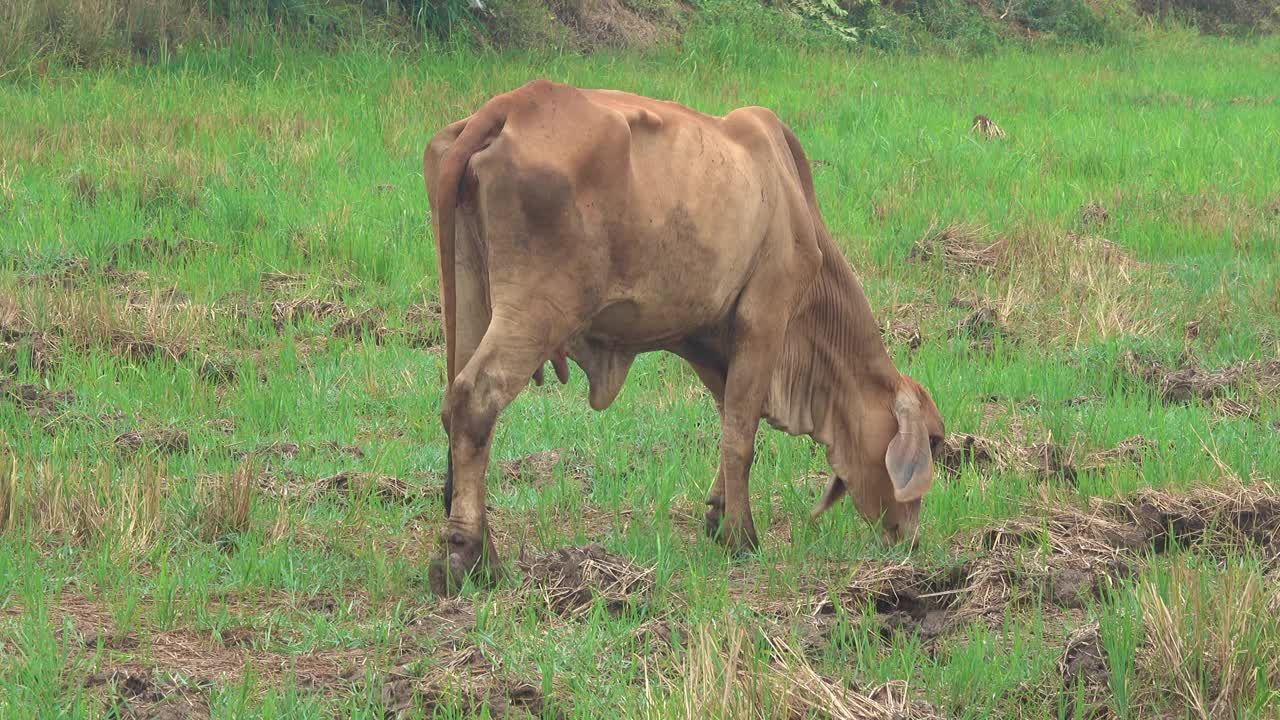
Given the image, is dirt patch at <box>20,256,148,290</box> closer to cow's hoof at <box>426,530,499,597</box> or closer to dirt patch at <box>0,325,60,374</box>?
dirt patch at <box>0,325,60,374</box>

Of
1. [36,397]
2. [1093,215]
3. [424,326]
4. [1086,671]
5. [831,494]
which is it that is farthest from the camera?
[1093,215]

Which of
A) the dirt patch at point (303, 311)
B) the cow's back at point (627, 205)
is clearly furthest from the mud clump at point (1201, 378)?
the dirt patch at point (303, 311)

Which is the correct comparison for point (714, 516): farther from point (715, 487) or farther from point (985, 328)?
point (985, 328)

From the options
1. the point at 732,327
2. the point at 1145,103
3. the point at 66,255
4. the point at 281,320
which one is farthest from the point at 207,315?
the point at 1145,103

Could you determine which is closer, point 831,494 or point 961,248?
point 831,494

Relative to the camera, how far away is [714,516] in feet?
17.5

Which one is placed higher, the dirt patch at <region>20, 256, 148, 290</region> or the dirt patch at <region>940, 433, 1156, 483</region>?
the dirt patch at <region>940, 433, 1156, 483</region>

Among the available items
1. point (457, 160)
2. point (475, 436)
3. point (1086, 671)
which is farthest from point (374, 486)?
point (1086, 671)

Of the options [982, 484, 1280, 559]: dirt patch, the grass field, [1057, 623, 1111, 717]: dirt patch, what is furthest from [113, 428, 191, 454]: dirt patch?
[1057, 623, 1111, 717]: dirt patch

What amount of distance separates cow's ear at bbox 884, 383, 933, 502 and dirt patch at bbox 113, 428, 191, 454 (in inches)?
109

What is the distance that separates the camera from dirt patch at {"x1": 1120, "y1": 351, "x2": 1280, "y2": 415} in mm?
6844

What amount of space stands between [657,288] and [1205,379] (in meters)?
3.46

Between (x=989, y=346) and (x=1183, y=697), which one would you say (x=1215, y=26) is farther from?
(x=1183, y=697)

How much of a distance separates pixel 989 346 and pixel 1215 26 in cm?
1626
